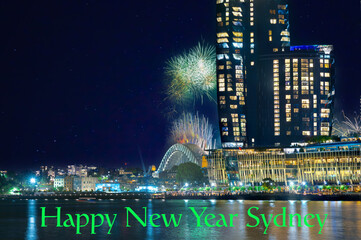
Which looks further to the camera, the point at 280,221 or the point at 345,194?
the point at 345,194

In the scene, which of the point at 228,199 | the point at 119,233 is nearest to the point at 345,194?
the point at 228,199

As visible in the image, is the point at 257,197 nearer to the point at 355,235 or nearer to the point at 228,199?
the point at 228,199

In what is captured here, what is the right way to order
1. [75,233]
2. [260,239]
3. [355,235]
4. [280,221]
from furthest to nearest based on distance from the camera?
1. [280,221]
2. [75,233]
3. [355,235]
4. [260,239]

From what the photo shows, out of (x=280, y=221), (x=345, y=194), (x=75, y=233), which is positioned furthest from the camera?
(x=345, y=194)

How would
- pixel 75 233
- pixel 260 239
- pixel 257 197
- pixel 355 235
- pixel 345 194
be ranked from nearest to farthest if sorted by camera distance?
pixel 260 239 < pixel 355 235 < pixel 75 233 < pixel 345 194 < pixel 257 197

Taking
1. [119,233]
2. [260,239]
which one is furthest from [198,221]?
[260,239]

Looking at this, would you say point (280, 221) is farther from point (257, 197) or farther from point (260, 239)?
point (257, 197)

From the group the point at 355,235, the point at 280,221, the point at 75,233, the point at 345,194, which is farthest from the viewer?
the point at 345,194

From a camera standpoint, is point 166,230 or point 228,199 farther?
point 228,199

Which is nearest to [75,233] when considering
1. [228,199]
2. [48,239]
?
[48,239]
